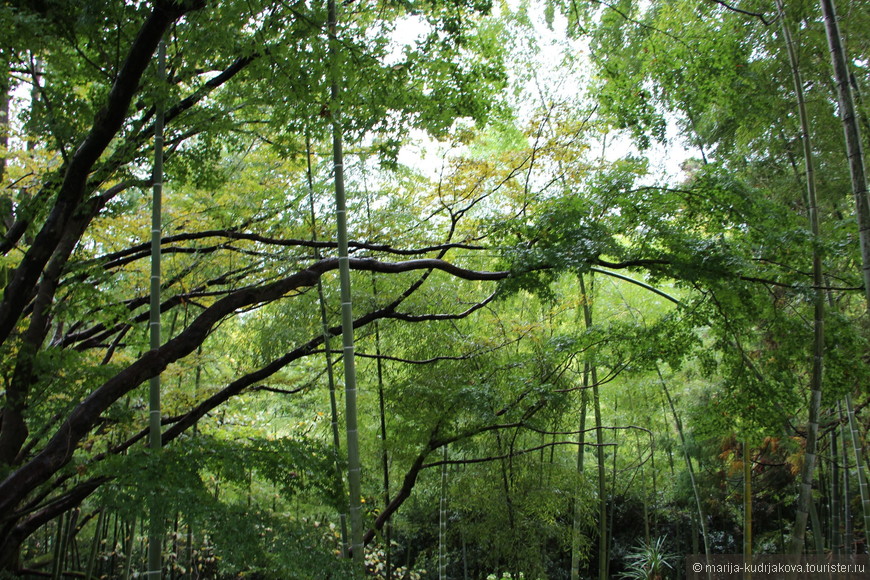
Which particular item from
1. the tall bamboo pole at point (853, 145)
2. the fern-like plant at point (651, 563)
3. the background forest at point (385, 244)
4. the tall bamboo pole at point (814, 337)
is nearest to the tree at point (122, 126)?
the background forest at point (385, 244)

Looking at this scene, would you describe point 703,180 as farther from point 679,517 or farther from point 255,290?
point 679,517

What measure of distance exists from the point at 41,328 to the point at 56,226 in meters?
0.71

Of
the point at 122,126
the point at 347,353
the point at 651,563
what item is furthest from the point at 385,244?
the point at 651,563

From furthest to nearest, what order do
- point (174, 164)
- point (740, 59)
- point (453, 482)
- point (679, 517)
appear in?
point (679, 517) < point (453, 482) < point (740, 59) < point (174, 164)

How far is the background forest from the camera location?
2.82 m

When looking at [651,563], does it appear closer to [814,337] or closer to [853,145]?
[814,337]

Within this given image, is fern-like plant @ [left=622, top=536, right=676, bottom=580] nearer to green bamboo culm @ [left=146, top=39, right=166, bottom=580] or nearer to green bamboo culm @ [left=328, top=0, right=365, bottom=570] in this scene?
green bamboo culm @ [left=328, top=0, right=365, bottom=570]

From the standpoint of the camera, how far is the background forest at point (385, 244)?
9.26 ft

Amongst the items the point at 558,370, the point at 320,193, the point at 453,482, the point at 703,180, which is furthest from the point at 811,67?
the point at 453,482

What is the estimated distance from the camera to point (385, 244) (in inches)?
178

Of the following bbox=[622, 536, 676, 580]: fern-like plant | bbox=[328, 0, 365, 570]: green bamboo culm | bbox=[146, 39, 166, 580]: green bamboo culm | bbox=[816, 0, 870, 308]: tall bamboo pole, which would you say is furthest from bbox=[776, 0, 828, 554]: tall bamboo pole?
bbox=[622, 536, 676, 580]: fern-like plant

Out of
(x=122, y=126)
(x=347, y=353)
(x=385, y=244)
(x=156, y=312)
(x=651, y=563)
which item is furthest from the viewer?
(x=651, y=563)

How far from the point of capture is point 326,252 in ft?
17.0

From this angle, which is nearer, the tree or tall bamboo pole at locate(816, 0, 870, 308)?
the tree
